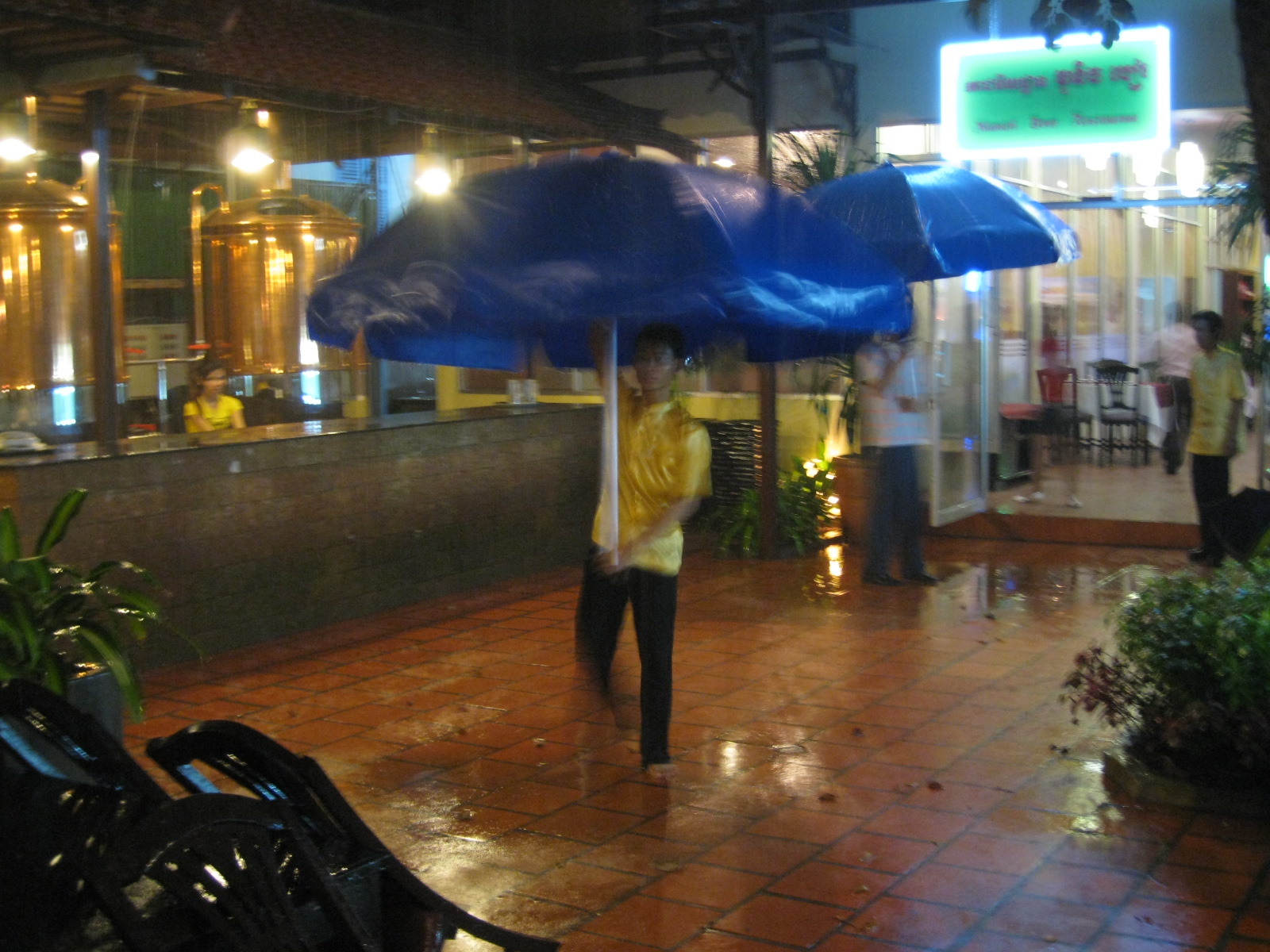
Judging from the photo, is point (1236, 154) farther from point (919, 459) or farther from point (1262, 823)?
point (1262, 823)

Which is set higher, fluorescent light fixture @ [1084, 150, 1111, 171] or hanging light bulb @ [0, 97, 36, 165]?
fluorescent light fixture @ [1084, 150, 1111, 171]

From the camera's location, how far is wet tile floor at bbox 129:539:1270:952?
4.35m

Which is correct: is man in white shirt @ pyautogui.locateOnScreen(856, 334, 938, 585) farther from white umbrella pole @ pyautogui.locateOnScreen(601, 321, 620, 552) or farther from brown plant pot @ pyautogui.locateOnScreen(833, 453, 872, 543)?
white umbrella pole @ pyautogui.locateOnScreen(601, 321, 620, 552)

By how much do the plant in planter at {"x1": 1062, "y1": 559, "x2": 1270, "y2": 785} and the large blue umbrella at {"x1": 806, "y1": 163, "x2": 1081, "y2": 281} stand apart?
3452mm

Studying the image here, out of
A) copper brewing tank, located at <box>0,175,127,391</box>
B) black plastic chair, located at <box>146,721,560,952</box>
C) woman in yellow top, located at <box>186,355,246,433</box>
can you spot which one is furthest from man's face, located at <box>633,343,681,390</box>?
woman in yellow top, located at <box>186,355,246,433</box>

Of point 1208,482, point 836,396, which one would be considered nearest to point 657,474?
point 1208,482

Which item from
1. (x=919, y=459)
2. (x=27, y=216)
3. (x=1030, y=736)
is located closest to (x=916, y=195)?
(x=919, y=459)

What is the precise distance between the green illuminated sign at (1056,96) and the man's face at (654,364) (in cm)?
614

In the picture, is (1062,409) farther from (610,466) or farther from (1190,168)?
(610,466)

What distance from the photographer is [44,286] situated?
9273mm

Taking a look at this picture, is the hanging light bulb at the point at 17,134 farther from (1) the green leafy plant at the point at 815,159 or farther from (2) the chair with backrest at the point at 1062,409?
(2) the chair with backrest at the point at 1062,409

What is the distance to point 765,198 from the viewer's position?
5047 millimetres

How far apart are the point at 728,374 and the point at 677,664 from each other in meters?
6.06

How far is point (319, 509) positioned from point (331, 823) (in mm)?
5117
